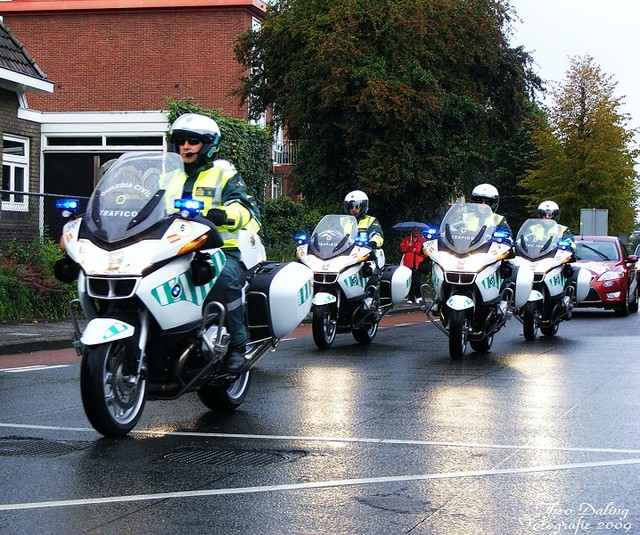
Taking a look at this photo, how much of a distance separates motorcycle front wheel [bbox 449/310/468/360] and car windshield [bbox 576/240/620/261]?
535 inches

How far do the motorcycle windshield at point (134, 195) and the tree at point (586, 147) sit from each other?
44554 millimetres

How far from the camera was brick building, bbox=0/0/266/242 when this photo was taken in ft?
151

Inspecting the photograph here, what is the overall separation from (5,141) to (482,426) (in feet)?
65.8

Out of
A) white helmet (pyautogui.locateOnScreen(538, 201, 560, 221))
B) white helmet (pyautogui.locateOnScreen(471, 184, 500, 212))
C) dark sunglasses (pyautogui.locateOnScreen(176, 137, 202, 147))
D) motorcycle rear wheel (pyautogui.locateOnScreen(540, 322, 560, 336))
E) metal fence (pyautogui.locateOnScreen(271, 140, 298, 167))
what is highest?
metal fence (pyautogui.locateOnScreen(271, 140, 298, 167))

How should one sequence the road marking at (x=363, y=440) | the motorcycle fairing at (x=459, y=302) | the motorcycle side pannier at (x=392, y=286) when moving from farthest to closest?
the motorcycle side pannier at (x=392, y=286) < the motorcycle fairing at (x=459, y=302) < the road marking at (x=363, y=440)

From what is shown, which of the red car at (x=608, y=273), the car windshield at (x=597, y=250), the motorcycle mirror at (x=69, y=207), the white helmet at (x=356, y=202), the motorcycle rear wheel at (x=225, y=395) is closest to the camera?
the motorcycle mirror at (x=69, y=207)

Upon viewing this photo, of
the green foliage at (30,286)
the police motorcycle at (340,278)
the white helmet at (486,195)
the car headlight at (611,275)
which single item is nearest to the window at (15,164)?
the green foliage at (30,286)

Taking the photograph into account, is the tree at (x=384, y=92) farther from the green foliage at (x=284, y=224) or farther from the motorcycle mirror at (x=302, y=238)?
the motorcycle mirror at (x=302, y=238)

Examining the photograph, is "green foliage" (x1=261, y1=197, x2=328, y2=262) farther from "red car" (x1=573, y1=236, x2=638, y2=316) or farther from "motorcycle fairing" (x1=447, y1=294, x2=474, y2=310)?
"motorcycle fairing" (x1=447, y1=294, x2=474, y2=310)

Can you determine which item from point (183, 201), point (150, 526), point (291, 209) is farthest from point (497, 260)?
point (291, 209)

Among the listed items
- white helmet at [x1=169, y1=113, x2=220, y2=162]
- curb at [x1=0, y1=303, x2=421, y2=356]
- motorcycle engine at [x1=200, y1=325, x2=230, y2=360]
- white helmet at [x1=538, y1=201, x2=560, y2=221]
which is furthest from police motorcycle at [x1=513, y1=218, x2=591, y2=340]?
motorcycle engine at [x1=200, y1=325, x2=230, y2=360]

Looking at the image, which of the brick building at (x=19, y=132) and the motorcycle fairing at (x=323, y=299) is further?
the brick building at (x=19, y=132)

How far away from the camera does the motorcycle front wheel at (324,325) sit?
48.6ft

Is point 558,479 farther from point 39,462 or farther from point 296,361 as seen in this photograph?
point 296,361
